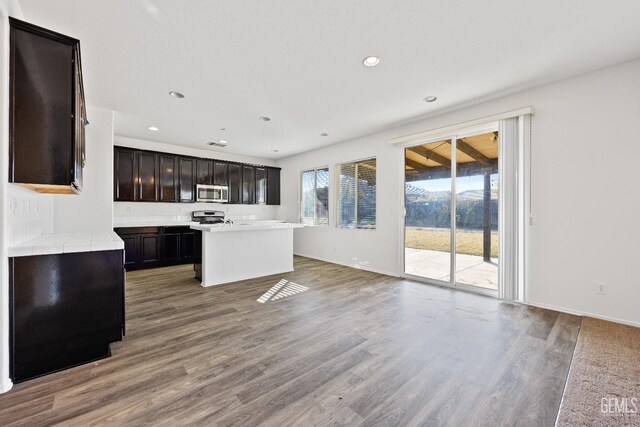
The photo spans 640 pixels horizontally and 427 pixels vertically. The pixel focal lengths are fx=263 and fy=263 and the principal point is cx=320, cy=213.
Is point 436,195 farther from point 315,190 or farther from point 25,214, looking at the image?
point 25,214

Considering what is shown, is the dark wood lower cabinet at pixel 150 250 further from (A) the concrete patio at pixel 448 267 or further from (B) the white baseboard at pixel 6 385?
(A) the concrete patio at pixel 448 267

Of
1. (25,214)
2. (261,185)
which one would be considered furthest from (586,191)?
(261,185)

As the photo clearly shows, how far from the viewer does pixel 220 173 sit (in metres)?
6.60

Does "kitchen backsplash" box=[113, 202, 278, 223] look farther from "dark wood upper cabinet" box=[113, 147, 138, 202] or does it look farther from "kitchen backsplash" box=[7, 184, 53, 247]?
"kitchen backsplash" box=[7, 184, 53, 247]

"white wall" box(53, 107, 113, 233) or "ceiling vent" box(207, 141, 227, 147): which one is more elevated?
"ceiling vent" box(207, 141, 227, 147)

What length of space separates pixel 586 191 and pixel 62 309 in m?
5.18

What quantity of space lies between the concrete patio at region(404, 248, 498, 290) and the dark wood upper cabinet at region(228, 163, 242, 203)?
14.6 ft

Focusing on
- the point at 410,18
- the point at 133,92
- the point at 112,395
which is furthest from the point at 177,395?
the point at 133,92

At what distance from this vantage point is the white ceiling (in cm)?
203

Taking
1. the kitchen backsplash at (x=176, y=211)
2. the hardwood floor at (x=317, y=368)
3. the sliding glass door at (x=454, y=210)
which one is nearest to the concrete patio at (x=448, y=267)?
Answer: the sliding glass door at (x=454, y=210)

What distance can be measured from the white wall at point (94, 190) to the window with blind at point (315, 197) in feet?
13.6

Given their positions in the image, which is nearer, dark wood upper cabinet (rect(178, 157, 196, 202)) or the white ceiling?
the white ceiling

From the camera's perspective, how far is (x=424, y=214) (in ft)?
14.9

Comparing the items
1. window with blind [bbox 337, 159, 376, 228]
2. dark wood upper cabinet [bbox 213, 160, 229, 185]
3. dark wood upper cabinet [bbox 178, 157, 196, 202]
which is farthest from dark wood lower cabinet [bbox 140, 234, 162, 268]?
window with blind [bbox 337, 159, 376, 228]
